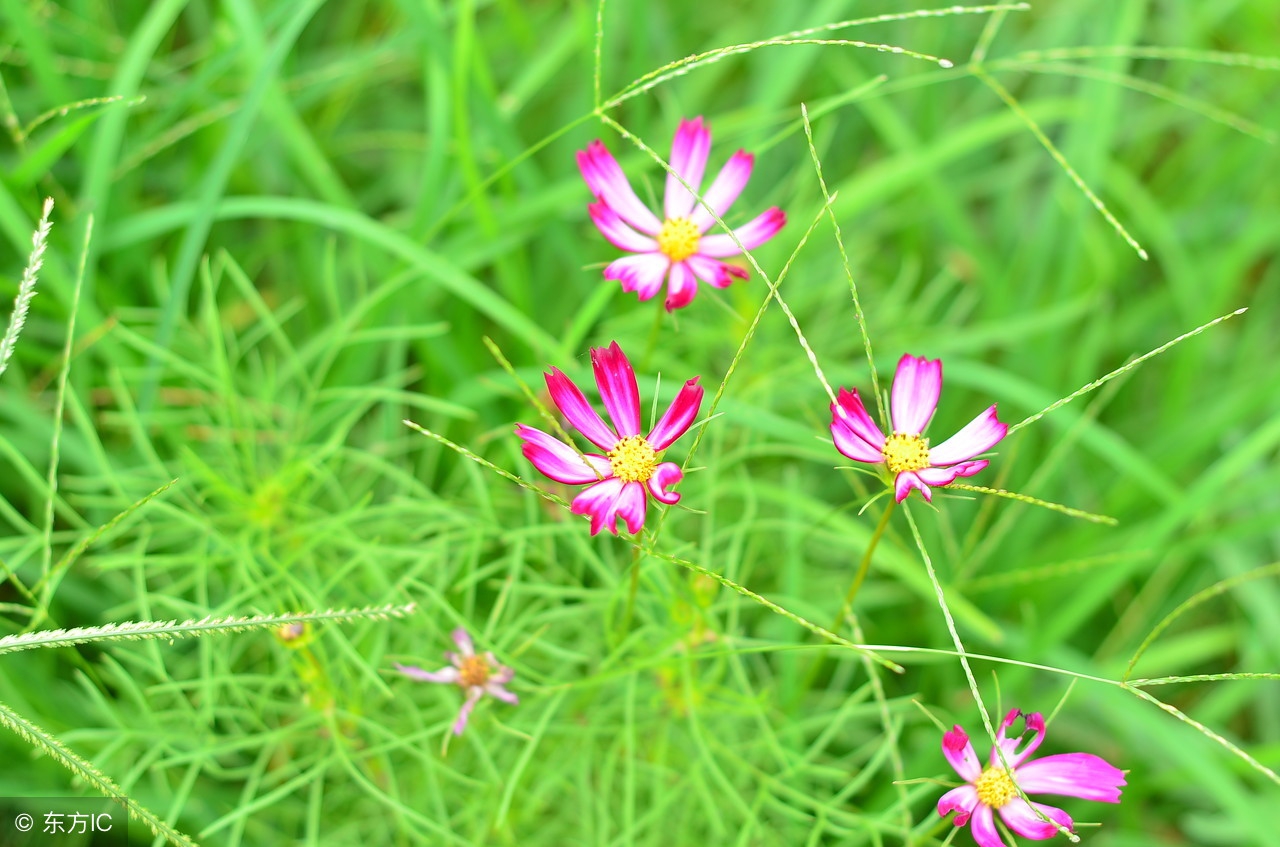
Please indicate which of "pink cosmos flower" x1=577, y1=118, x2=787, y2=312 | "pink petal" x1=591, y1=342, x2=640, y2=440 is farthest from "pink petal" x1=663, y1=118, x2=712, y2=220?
"pink petal" x1=591, y1=342, x2=640, y2=440

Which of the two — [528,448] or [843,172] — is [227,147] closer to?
[528,448]

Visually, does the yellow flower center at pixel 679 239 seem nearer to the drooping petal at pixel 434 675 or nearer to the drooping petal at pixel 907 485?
the drooping petal at pixel 907 485

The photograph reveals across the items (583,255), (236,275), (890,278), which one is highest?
(890,278)

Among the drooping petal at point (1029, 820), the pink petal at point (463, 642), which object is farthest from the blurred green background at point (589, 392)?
the drooping petal at point (1029, 820)

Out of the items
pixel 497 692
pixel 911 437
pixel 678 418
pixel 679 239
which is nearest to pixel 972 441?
pixel 911 437

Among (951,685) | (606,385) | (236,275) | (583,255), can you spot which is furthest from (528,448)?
(951,685)

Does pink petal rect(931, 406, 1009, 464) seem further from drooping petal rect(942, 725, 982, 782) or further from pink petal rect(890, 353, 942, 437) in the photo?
drooping petal rect(942, 725, 982, 782)

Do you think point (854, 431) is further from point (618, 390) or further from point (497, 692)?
point (497, 692)
